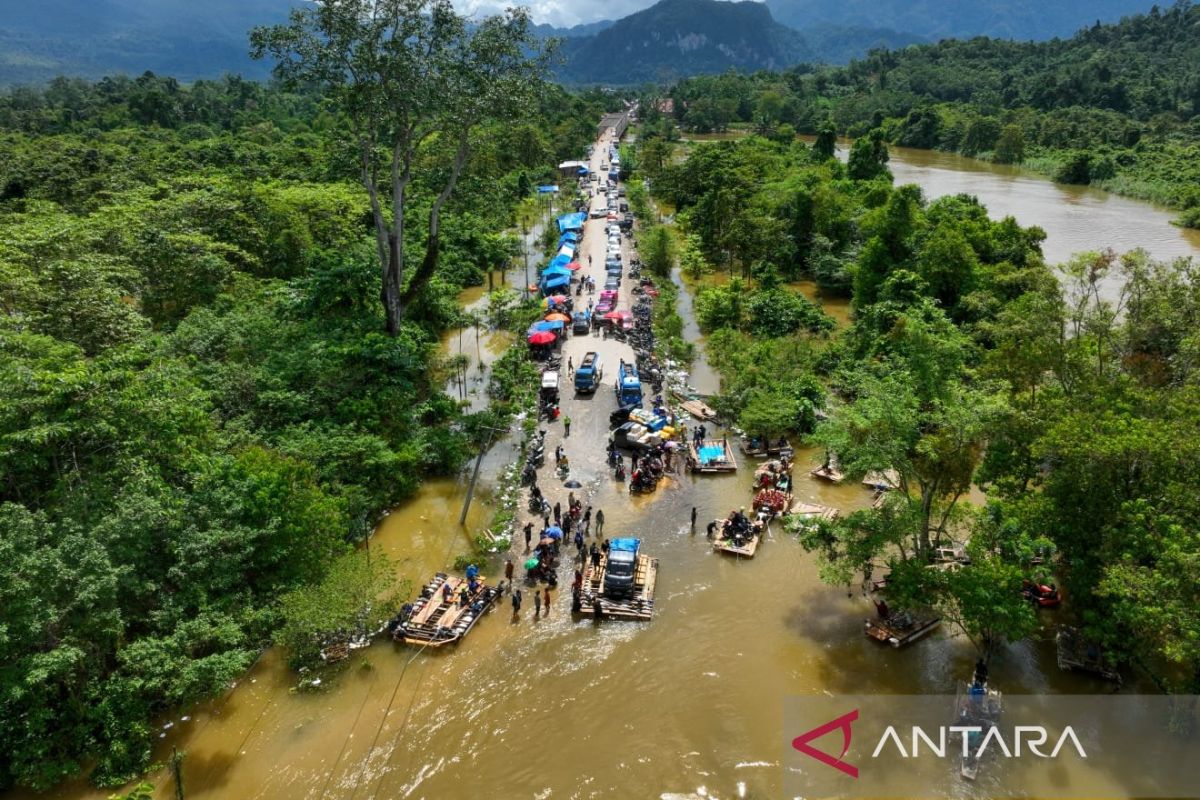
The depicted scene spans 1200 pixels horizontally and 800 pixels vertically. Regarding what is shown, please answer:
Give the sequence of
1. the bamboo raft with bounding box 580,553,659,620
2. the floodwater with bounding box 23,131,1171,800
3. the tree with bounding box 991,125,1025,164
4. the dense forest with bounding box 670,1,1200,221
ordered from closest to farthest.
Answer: the floodwater with bounding box 23,131,1171,800, the bamboo raft with bounding box 580,553,659,620, the dense forest with bounding box 670,1,1200,221, the tree with bounding box 991,125,1025,164

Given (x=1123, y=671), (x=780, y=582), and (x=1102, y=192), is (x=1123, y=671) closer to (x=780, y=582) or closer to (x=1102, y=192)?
(x=780, y=582)

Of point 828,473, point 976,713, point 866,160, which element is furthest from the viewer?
point 866,160

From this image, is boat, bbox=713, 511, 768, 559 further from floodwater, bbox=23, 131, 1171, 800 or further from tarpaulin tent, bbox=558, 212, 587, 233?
tarpaulin tent, bbox=558, 212, 587, 233

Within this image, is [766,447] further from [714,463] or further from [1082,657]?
[1082,657]

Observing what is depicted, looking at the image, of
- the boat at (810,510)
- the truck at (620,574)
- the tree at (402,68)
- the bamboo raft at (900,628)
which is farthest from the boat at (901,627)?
the tree at (402,68)

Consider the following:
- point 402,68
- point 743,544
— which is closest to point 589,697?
point 743,544

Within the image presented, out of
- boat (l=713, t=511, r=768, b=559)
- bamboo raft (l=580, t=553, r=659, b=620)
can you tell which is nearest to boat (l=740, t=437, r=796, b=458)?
boat (l=713, t=511, r=768, b=559)

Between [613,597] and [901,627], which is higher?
[613,597]
